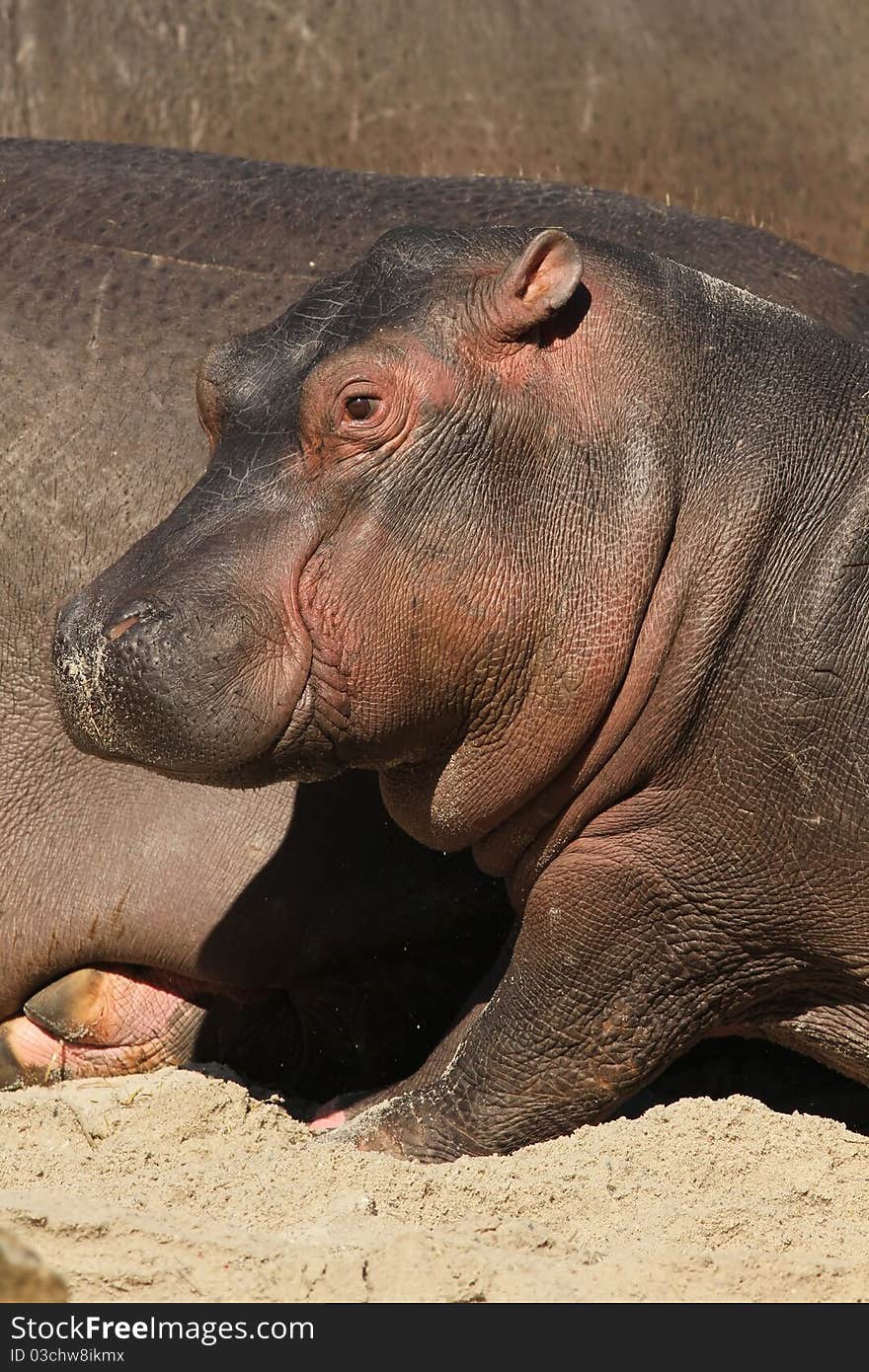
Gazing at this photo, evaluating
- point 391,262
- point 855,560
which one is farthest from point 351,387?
point 855,560

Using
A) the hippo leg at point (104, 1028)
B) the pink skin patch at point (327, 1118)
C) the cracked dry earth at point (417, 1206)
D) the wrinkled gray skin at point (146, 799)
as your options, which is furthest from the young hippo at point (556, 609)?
the hippo leg at point (104, 1028)

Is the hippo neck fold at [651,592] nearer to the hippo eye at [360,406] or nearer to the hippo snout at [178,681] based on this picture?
the hippo eye at [360,406]

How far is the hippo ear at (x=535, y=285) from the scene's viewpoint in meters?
3.81

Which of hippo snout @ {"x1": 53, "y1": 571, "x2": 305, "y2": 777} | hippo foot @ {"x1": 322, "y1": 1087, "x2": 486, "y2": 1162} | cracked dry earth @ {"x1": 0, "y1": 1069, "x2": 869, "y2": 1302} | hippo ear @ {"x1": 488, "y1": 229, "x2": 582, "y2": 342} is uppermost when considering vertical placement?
hippo ear @ {"x1": 488, "y1": 229, "x2": 582, "y2": 342}

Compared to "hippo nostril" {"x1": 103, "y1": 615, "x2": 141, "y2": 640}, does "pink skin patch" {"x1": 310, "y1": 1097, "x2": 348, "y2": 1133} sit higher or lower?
lower

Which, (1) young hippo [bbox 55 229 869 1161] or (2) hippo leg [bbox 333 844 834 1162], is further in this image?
(2) hippo leg [bbox 333 844 834 1162]

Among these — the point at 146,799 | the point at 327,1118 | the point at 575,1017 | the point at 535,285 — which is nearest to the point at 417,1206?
the point at 575,1017

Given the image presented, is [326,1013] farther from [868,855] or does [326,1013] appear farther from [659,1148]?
[868,855]

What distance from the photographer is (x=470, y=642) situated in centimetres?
378

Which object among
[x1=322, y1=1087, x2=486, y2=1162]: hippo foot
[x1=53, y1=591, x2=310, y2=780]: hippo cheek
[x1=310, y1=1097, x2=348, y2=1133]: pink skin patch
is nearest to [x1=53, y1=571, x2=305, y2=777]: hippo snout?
[x1=53, y1=591, x2=310, y2=780]: hippo cheek

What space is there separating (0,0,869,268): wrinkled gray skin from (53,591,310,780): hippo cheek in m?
4.05

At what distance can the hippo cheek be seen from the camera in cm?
367

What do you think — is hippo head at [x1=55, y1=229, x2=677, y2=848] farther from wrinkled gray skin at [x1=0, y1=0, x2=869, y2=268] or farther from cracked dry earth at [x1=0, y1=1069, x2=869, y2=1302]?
wrinkled gray skin at [x1=0, y1=0, x2=869, y2=268]
